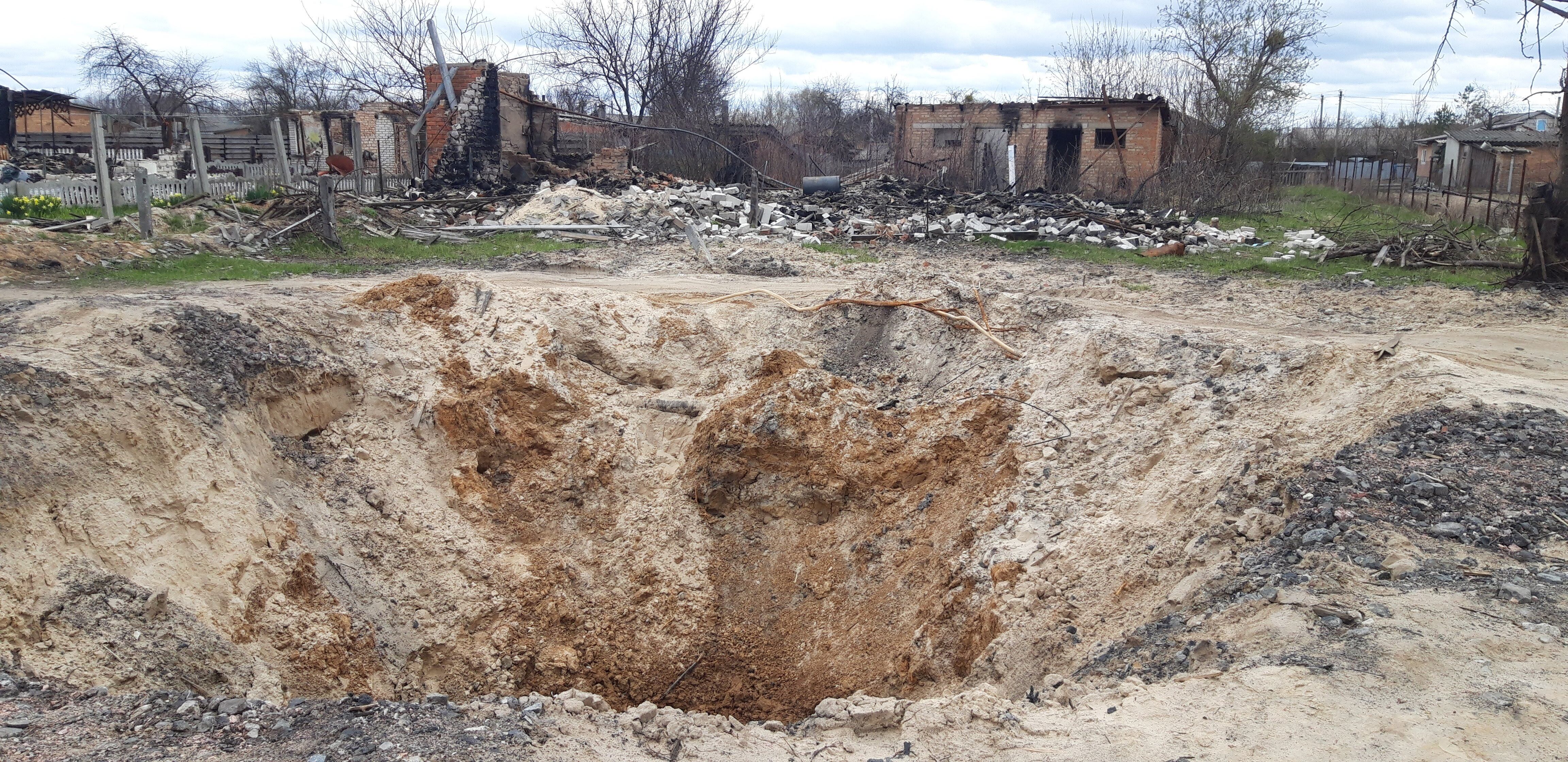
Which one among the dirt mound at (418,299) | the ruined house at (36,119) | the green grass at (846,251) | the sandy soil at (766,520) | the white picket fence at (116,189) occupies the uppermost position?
the ruined house at (36,119)

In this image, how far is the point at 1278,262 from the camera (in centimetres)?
1251

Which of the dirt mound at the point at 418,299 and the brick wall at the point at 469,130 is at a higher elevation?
the brick wall at the point at 469,130

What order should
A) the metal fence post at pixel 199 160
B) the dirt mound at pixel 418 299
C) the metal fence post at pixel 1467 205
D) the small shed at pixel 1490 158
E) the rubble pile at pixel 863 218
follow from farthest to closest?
1. the small shed at pixel 1490 158
2. the metal fence post at pixel 1467 205
3. the rubble pile at pixel 863 218
4. the metal fence post at pixel 199 160
5. the dirt mound at pixel 418 299

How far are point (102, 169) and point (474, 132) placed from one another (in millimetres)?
9292

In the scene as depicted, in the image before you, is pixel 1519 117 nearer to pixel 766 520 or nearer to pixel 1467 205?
pixel 1467 205

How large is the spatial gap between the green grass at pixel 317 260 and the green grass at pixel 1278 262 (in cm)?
717

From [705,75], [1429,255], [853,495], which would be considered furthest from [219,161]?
[1429,255]

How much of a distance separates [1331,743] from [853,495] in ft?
13.3

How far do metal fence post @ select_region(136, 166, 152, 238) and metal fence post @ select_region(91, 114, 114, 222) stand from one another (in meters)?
0.51

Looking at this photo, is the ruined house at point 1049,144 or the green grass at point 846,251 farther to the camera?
the ruined house at point 1049,144

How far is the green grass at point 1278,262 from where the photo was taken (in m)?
11.1

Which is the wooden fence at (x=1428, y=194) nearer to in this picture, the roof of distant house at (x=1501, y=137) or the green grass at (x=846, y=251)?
the roof of distant house at (x=1501, y=137)

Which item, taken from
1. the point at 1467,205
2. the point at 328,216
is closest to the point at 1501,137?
the point at 1467,205

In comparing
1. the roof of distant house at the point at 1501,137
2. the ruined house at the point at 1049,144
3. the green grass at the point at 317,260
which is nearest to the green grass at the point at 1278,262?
the ruined house at the point at 1049,144
